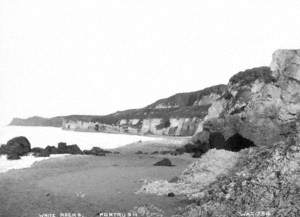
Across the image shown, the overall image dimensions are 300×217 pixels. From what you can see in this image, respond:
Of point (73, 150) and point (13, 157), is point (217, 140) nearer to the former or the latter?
point (73, 150)

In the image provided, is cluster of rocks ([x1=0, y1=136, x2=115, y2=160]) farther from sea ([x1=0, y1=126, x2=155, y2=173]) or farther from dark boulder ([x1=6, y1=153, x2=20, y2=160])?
sea ([x1=0, y1=126, x2=155, y2=173])

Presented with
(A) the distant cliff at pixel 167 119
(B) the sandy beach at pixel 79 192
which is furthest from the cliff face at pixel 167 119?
(B) the sandy beach at pixel 79 192

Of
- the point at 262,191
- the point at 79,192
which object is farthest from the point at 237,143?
the point at 262,191

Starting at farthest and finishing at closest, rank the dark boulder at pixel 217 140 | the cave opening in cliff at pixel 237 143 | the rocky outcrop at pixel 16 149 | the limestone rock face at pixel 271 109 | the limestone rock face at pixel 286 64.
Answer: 1. the dark boulder at pixel 217 140
2. the rocky outcrop at pixel 16 149
3. the limestone rock face at pixel 286 64
4. the cave opening in cliff at pixel 237 143
5. the limestone rock face at pixel 271 109

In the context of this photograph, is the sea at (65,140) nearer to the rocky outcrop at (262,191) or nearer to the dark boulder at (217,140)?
the dark boulder at (217,140)

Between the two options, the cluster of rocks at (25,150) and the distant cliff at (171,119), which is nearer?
the cluster of rocks at (25,150)

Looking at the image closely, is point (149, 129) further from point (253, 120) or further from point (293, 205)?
point (293, 205)
